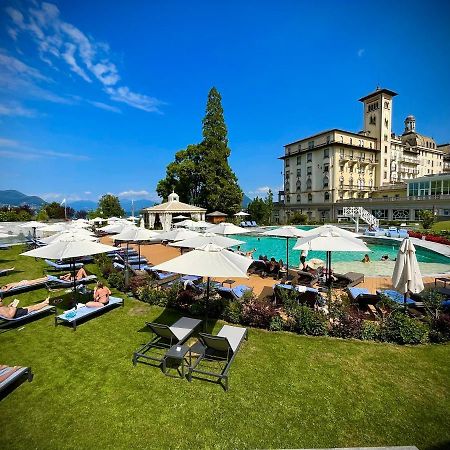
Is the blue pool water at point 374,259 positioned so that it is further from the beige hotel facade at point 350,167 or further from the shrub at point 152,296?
the beige hotel facade at point 350,167

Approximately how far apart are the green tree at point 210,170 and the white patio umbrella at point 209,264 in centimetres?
3720

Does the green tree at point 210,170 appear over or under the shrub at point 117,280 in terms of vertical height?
over

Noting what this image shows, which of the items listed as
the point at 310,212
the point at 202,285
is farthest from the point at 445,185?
the point at 202,285

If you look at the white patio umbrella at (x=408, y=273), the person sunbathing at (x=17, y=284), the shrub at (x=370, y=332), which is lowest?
the shrub at (x=370, y=332)

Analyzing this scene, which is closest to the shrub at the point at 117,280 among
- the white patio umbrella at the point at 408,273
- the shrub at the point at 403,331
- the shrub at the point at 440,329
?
the shrub at the point at 403,331

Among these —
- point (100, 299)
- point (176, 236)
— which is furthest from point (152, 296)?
point (176, 236)

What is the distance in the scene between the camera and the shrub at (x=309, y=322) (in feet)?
24.1

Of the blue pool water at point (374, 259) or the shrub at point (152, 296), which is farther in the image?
the blue pool water at point (374, 259)

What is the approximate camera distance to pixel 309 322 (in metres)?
7.39

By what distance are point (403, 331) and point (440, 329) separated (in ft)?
3.51

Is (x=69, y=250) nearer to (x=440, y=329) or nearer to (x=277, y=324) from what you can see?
(x=277, y=324)

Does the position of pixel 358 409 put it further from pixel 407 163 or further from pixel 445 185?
pixel 407 163

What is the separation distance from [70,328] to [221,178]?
125 ft

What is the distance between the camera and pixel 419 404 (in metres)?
4.85
